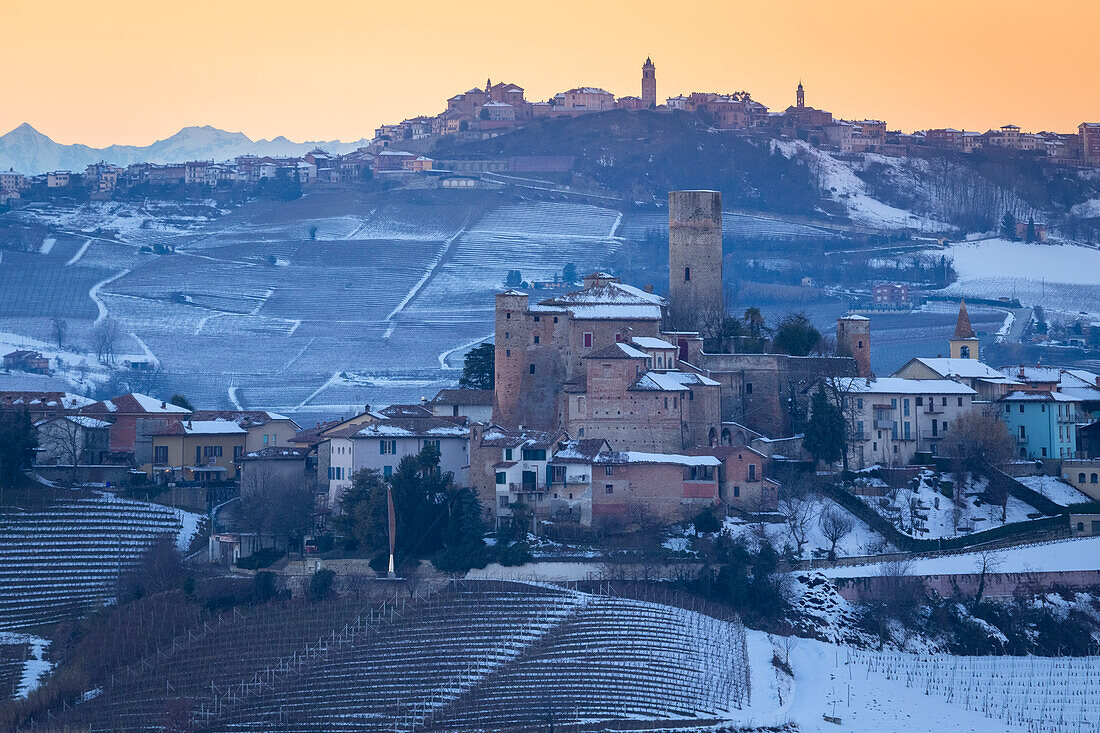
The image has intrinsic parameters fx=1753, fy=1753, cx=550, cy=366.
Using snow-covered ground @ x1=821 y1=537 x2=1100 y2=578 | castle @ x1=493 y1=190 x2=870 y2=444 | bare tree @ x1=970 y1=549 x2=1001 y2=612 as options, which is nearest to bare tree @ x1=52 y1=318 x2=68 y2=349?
castle @ x1=493 y1=190 x2=870 y2=444

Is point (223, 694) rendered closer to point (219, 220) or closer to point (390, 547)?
point (390, 547)

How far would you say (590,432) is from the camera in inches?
2151

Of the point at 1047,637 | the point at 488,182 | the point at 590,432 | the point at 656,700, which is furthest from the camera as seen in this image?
the point at 488,182

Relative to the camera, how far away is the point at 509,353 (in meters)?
58.5

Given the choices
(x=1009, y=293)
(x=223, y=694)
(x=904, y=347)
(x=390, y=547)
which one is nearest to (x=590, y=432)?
(x=390, y=547)

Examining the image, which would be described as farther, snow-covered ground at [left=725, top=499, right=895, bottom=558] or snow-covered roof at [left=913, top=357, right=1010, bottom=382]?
snow-covered roof at [left=913, top=357, right=1010, bottom=382]

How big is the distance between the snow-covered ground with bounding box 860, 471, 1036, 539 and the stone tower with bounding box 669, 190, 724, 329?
12.4m

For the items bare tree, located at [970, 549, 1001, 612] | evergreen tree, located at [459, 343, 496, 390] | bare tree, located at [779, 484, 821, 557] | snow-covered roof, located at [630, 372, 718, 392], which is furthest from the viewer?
evergreen tree, located at [459, 343, 496, 390]

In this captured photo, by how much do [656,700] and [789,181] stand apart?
5573 inches

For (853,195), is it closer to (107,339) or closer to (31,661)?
(107,339)

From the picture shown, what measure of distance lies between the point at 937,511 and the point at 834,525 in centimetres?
392

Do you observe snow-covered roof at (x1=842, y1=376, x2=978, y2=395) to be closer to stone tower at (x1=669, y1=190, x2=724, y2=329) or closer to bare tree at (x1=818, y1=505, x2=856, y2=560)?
bare tree at (x1=818, y1=505, x2=856, y2=560)

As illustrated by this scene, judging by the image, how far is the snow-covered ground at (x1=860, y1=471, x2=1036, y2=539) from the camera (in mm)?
53438

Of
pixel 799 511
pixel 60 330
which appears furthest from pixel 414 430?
pixel 60 330
